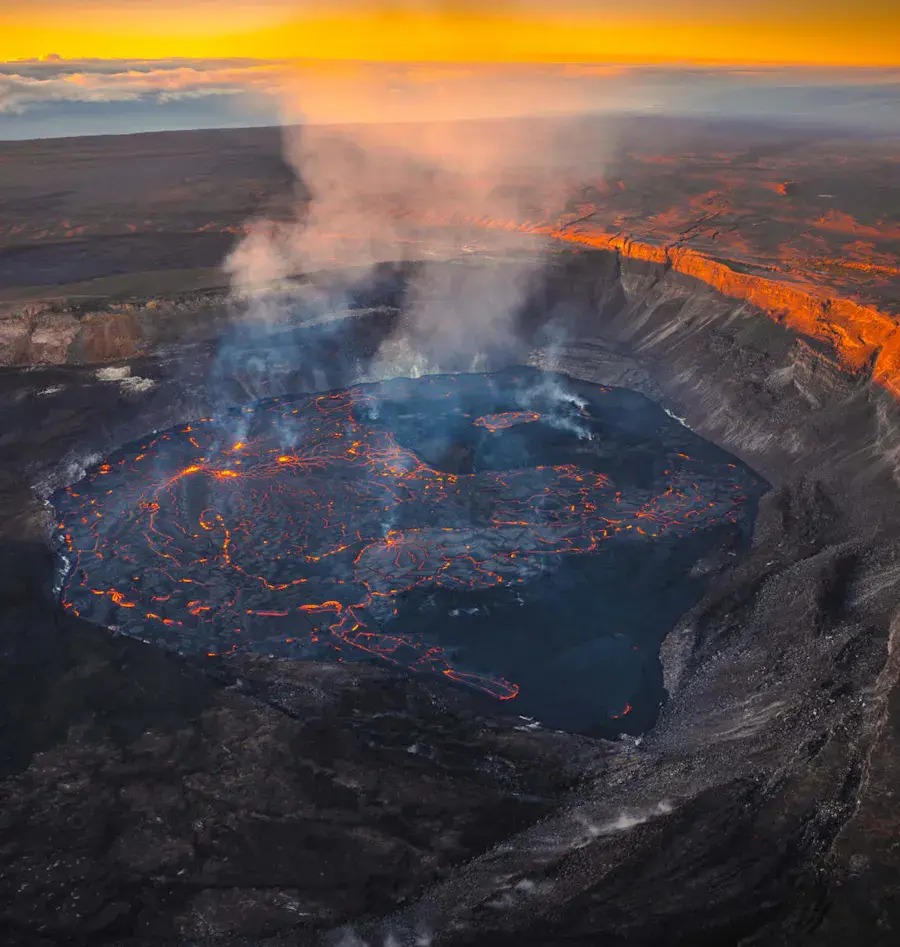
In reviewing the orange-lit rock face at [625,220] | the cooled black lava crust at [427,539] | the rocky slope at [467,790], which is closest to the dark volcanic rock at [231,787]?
the rocky slope at [467,790]

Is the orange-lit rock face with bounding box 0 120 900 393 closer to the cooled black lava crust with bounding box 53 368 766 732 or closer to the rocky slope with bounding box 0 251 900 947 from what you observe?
the cooled black lava crust with bounding box 53 368 766 732

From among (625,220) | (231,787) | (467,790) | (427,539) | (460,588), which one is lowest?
(467,790)

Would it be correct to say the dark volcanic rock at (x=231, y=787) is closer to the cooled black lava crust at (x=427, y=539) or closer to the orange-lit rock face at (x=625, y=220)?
the cooled black lava crust at (x=427, y=539)

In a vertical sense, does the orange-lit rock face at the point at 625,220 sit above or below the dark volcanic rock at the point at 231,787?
above

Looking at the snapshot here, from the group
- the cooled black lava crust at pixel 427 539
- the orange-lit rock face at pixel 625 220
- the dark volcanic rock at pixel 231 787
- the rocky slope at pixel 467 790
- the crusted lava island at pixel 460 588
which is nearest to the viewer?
the rocky slope at pixel 467 790

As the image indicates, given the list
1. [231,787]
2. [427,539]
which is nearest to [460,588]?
[427,539]

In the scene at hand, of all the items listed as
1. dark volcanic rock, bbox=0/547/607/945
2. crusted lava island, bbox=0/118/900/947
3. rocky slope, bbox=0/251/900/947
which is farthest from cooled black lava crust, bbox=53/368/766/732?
dark volcanic rock, bbox=0/547/607/945

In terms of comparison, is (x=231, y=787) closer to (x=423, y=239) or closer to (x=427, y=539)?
(x=427, y=539)

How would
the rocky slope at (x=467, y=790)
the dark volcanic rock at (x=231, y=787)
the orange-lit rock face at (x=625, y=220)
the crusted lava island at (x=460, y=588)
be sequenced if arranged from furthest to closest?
the orange-lit rock face at (x=625, y=220) < the dark volcanic rock at (x=231, y=787) < the crusted lava island at (x=460, y=588) < the rocky slope at (x=467, y=790)

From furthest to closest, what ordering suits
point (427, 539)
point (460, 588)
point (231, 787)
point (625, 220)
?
point (625, 220) → point (427, 539) → point (460, 588) → point (231, 787)
